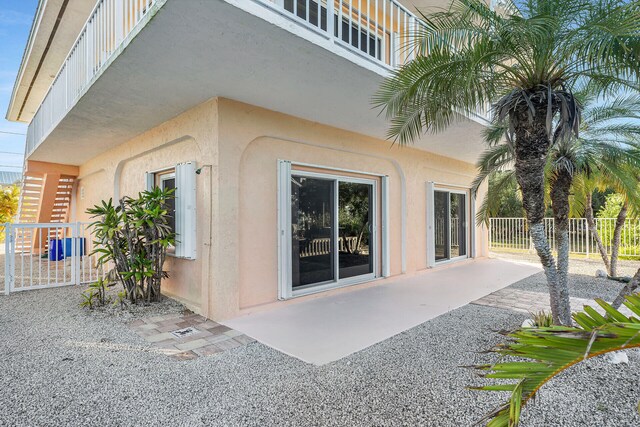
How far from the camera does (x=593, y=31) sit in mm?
3254

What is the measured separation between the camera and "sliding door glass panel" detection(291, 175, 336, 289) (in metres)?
5.98

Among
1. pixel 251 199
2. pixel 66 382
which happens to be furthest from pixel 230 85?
pixel 66 382

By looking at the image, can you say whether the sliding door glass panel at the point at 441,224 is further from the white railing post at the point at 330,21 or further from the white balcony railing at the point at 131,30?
the white railing post at the point at 330,21

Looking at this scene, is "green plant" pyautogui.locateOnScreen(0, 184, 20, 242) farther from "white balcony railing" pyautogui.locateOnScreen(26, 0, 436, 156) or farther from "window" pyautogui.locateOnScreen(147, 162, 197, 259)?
"window" pyautogui.locateOnScreen(147, 162, 197, 259)

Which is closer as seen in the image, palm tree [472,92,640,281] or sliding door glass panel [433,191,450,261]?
palm tree [472,92,640,281]

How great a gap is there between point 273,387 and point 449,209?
852 centimetres

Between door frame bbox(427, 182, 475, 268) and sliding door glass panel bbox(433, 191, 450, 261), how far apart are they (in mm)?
128

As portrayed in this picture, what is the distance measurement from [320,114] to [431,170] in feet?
15.5

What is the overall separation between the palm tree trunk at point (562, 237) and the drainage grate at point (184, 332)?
468 centimetres

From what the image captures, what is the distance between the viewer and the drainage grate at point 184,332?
432 centimetres

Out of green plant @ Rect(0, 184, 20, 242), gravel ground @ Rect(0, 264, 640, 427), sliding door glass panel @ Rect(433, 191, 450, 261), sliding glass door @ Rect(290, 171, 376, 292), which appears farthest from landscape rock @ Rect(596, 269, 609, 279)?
green plant @ Rect(0, 184, 20, 242)

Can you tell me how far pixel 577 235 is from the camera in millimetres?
12781

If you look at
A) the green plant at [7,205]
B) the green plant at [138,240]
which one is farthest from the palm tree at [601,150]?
the green plant at [7,205]

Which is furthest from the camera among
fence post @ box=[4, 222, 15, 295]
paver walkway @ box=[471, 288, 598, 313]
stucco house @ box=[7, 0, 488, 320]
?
fence post @ box=[4, 222, 15, 295]
